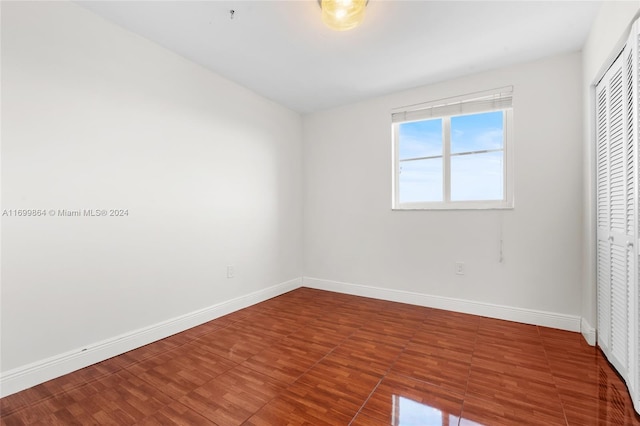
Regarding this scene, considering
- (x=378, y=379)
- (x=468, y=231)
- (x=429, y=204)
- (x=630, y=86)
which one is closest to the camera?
(x=630, y=86)

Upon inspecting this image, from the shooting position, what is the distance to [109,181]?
2.14m

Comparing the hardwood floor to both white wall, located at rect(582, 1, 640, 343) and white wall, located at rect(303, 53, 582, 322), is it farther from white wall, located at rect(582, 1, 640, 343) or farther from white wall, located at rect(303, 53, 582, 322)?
white wall, located at rect(303, 53, 582, 322)

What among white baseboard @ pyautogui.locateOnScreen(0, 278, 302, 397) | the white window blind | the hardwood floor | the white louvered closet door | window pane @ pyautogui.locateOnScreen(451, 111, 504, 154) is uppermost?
the white window blind

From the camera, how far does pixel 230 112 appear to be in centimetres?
310

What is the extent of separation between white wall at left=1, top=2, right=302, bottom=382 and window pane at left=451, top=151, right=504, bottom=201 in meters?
2.34

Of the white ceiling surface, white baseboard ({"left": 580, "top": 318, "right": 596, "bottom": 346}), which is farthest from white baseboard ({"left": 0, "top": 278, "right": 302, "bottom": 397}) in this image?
white baseboard ({"left": 580, "top": 318, "right": 596, "bottom": 346})

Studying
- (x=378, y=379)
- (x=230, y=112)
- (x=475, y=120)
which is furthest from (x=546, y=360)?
(x=230, y=112)

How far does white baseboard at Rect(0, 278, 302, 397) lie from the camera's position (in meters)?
1.70

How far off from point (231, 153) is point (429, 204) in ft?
7.54

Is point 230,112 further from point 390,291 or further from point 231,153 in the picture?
point 390,291

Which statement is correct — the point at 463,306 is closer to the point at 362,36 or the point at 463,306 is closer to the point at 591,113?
the point at 591,113

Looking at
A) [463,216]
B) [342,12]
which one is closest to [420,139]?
[463,216]

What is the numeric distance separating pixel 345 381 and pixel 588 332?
2.05 metres

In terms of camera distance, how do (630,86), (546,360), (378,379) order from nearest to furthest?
(630,86) → (378,379) → (546,360)
